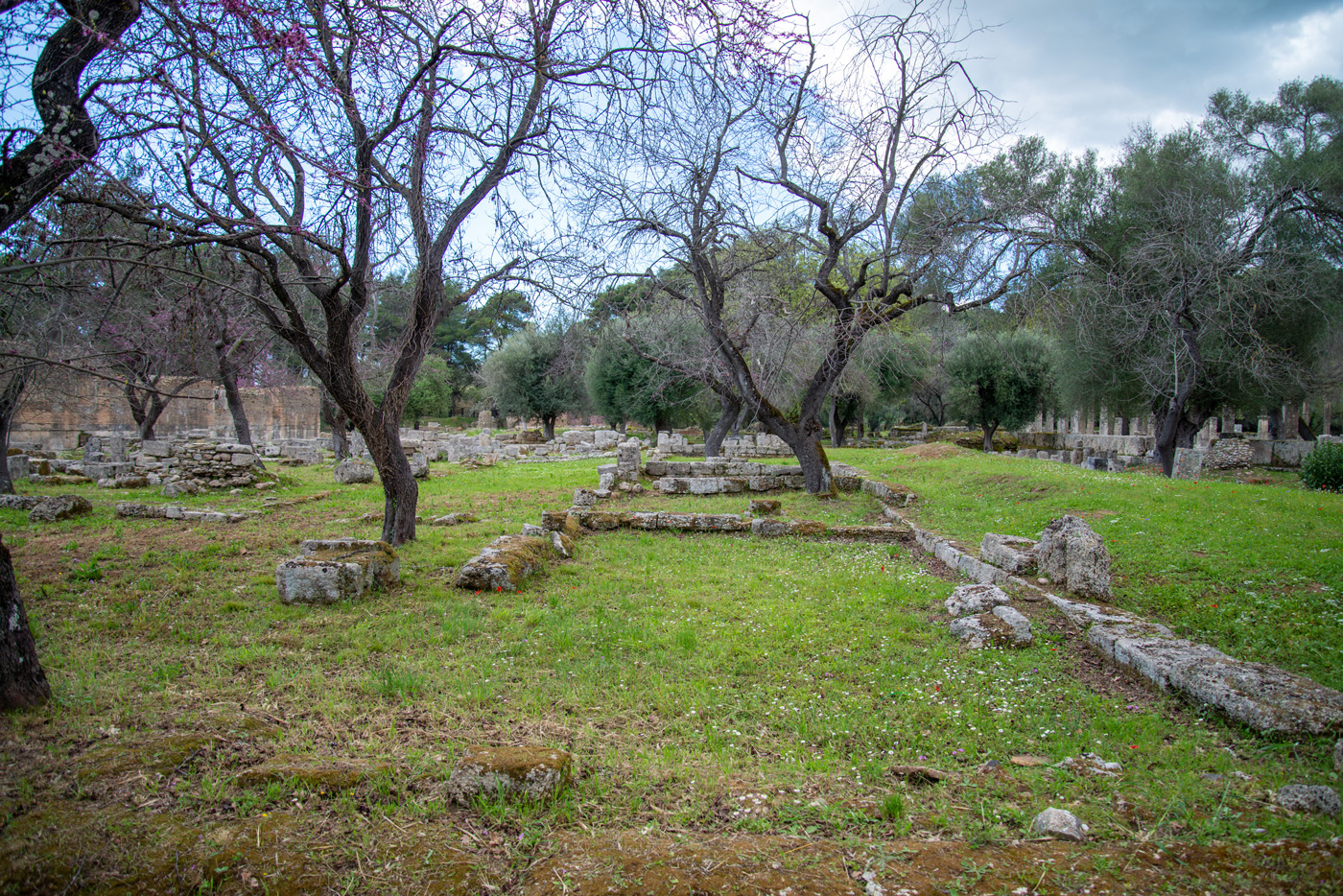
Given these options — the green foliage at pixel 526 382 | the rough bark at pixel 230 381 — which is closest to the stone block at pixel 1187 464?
the rough bark at pixel 230 381

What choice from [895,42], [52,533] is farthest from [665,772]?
[895,42]

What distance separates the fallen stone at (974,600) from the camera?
591 cm

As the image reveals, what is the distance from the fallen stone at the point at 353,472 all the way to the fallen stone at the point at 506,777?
52.6 ft

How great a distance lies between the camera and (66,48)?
13.2 ft

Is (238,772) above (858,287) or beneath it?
beneath

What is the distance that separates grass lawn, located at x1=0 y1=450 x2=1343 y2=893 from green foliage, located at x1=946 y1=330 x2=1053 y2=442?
24.4m

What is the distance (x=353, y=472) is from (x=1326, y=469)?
75.5 feet

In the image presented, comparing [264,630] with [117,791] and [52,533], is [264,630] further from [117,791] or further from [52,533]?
[52,533]

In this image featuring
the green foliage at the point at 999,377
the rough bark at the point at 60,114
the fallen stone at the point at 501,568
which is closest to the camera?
the rough bark at the point at 60,114

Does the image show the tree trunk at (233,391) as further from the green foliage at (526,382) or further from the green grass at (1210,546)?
the green foliage at (526,382)

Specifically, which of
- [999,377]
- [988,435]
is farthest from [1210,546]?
[988,435]

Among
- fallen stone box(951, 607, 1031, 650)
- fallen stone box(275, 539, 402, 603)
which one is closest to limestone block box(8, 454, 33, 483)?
fallen stone box(275, 539, 402, 603)

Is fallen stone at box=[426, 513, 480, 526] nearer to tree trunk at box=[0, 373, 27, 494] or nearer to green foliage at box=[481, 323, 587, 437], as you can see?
tree trunk at box=[0, 373, 27, 494]

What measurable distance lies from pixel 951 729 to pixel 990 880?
1530mm
